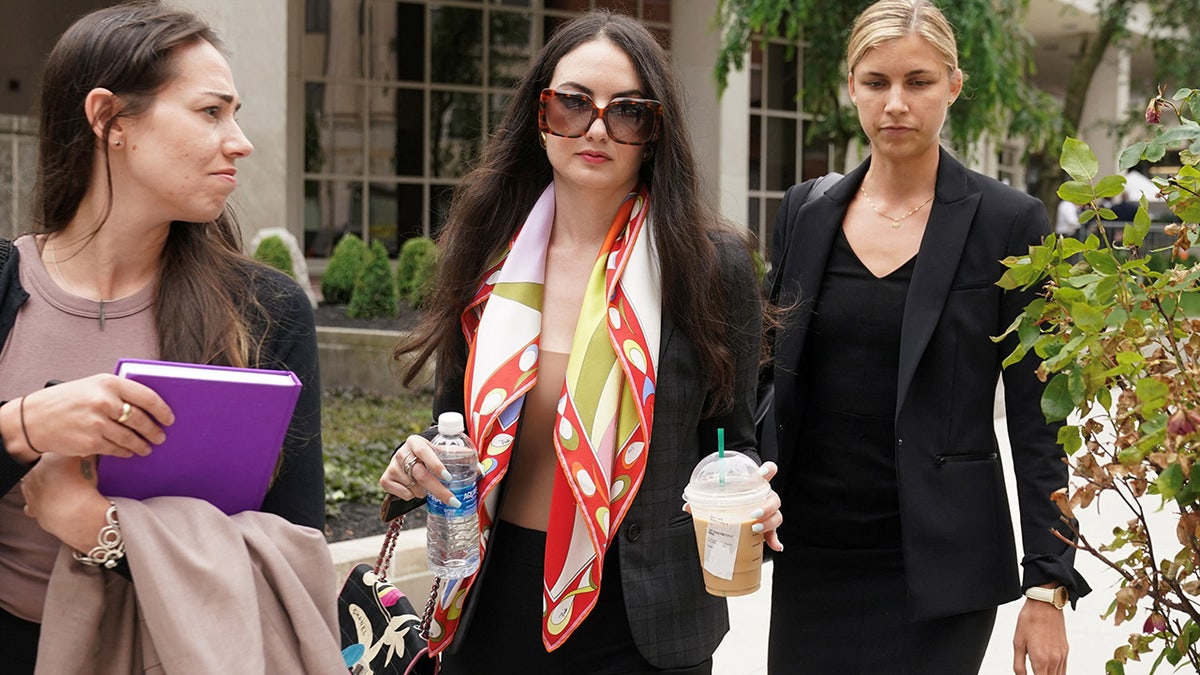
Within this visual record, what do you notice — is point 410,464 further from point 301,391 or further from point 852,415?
point 852,415

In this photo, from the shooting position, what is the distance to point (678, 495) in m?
2.80

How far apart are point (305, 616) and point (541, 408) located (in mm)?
844

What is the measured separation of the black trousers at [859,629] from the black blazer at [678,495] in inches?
30.0

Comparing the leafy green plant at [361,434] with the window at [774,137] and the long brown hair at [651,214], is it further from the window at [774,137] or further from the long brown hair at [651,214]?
the window at [774,137]

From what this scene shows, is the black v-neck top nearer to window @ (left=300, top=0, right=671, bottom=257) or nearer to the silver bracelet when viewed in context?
the silver bracelet

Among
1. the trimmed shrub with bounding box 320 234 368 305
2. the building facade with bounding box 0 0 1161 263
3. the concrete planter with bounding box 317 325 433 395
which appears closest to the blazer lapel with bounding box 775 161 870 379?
the concrete planter with bounding box 317 325 433 395

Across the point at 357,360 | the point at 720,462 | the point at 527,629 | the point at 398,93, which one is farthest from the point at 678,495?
the point at 398,93

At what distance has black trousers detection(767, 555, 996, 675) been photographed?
11.1ft

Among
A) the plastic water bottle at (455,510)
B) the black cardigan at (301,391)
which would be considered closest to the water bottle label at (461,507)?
the plastic water bottle at (455,510)

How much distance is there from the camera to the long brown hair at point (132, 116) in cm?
236

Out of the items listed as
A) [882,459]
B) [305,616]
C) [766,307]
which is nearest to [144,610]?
[305,616]

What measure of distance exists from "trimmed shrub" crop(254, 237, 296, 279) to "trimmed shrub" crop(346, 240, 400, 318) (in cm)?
99

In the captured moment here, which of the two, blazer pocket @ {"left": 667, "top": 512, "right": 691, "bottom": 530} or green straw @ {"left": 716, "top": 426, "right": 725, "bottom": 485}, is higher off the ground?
green straw @ {"left": 716, "top": 426, "right": 725, "bottom": 485}

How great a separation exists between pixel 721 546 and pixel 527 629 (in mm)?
505
